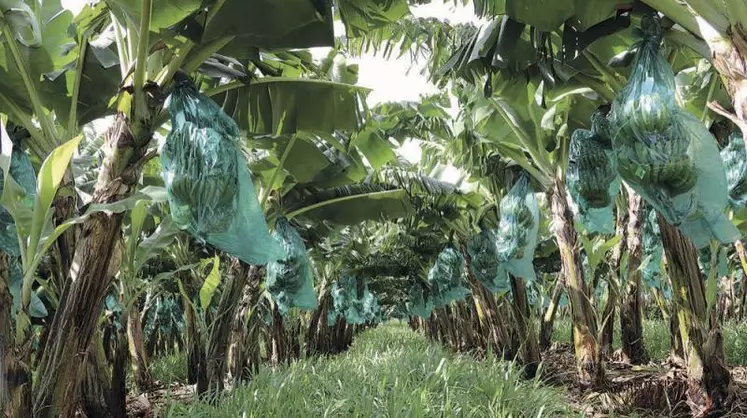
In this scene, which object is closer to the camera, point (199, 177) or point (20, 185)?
point (199, 177)

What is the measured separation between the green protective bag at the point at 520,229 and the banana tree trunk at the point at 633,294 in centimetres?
103

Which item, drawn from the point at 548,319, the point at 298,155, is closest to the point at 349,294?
the point at 548,319

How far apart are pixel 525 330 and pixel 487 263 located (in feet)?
3.46

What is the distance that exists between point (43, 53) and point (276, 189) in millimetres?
2834

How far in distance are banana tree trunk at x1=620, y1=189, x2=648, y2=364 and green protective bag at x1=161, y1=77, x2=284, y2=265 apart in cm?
398

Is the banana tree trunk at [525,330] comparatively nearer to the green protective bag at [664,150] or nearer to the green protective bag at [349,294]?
the green protective bag at [664,150]

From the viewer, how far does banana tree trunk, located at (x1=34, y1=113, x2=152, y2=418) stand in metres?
2.43

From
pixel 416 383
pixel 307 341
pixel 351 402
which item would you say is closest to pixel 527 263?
pixel 416 383

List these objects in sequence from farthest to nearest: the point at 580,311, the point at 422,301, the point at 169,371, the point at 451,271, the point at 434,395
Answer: the point at 422,301 < the point at 169,371 < the point at 451,271 < the point at 580,311 < the point at 434,395

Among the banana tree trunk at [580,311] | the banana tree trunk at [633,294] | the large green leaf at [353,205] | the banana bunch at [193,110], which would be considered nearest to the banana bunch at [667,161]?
the banana bunch at [193,110]

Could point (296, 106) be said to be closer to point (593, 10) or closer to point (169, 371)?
point (593, 10)

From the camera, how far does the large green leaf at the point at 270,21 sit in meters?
2.86

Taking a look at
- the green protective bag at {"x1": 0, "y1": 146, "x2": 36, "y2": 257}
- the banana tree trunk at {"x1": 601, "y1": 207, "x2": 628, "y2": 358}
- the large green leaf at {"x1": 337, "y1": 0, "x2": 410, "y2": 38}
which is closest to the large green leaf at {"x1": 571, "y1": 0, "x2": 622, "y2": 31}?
the large green leaf at {"x1": 337, "y1": 0, "x2": 410, "y2": 38}

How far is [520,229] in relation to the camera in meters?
5.01
